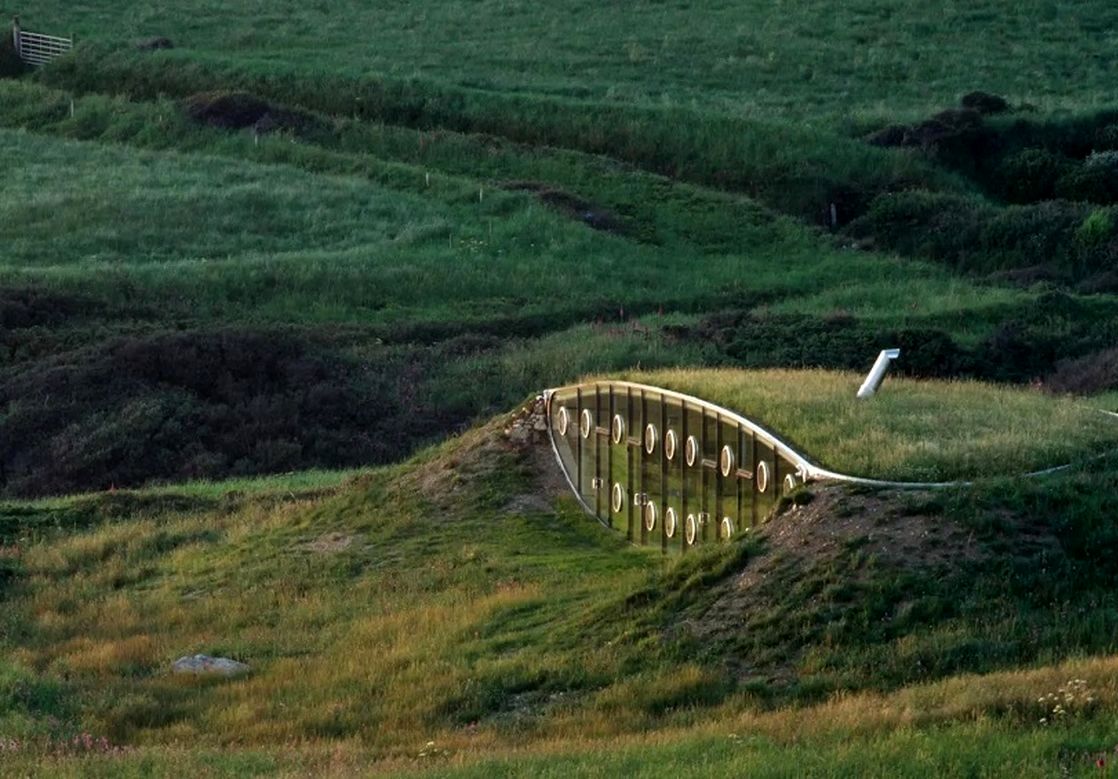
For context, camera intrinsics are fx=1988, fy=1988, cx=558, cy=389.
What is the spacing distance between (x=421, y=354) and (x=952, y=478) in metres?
20.2

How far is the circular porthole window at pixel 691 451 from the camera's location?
1997cm

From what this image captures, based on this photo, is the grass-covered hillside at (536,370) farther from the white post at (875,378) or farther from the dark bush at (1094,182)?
the white post at (875,378)

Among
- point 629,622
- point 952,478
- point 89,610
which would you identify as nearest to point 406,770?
point 629,622

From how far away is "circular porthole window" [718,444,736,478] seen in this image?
753 inches

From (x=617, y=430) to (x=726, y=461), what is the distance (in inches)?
107

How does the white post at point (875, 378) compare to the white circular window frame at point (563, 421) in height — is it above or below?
above

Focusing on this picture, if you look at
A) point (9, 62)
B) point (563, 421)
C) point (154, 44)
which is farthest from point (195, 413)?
point (9, 62)

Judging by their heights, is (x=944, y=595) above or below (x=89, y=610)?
above

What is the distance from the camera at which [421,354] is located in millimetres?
35906

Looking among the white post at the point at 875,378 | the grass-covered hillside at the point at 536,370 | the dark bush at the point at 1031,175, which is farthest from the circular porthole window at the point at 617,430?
the dark bush at the point at 1031,175

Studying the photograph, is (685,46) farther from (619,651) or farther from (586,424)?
→ (619,651)

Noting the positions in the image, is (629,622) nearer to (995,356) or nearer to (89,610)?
(89,610)

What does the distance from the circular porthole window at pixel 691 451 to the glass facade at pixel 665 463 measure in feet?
0.03

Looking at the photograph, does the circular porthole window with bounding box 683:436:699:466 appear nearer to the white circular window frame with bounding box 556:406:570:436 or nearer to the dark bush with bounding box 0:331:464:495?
the white circular window frame with bounding box 556:406:570:436
